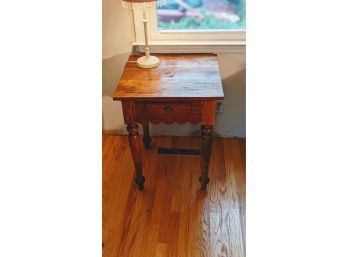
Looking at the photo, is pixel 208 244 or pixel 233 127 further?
pixel 233 127

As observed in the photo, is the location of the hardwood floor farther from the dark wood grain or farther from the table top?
the table top

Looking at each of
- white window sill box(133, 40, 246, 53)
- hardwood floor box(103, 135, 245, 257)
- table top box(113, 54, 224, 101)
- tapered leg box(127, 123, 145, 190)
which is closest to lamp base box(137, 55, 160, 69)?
table top box(113, 54, 224, 101)

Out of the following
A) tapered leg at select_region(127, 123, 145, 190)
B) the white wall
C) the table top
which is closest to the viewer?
the table top

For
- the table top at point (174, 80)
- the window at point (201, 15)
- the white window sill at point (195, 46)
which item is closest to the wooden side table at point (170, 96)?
the table top at point (174, 80)

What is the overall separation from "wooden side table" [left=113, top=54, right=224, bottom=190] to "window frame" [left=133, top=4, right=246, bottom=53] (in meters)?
0.20

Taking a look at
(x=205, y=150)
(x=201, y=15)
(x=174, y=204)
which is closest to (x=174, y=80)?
(x=205, y=150)

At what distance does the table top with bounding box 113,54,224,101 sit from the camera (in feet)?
5.13

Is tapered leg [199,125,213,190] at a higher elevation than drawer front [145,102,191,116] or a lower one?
lower

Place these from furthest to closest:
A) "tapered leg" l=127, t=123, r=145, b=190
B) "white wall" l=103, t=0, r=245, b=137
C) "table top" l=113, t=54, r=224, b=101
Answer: "white wall" l=103, t=0, r=245, b=137
"tapered leg" l=127, t=123, r=145, b=190
"table top" l=113, t=54, r=224, b=101

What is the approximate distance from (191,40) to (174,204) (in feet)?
2.72
